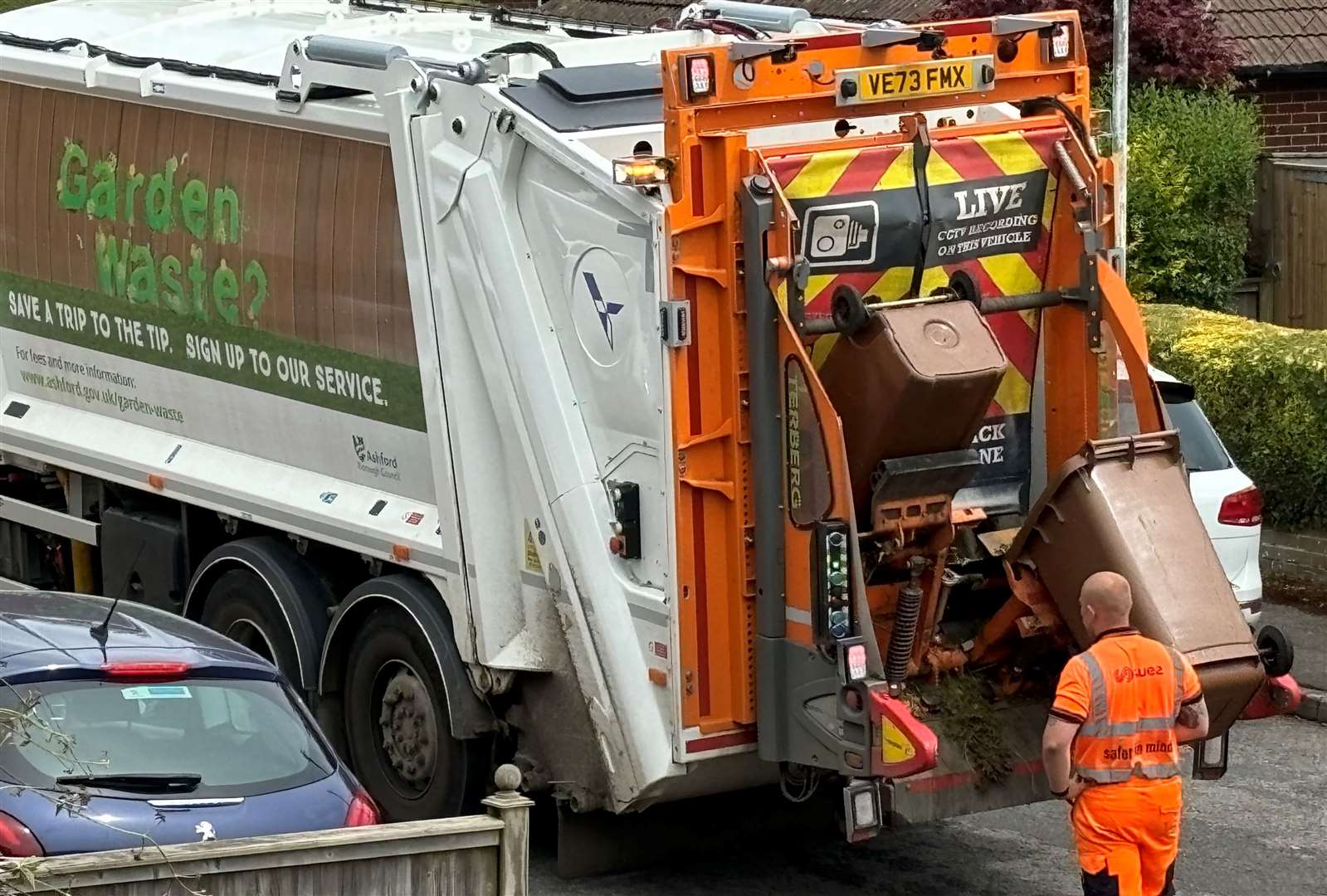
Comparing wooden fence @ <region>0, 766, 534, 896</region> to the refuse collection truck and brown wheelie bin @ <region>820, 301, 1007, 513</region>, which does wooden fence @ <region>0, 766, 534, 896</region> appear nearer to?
the refuse collection truck

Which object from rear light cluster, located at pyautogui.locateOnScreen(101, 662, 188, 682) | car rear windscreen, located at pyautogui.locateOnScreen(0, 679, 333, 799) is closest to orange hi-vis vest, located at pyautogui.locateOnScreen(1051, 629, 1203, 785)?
car rear windscreen, located at pyautogui.locateOnScreen(0, 679, 333, 799)

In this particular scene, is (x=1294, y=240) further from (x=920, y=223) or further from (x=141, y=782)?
(x=141, y=782)

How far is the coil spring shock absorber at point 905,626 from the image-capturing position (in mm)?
7520

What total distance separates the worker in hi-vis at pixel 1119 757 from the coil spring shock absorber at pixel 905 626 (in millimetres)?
793

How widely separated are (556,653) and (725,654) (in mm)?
771

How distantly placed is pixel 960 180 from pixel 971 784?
205cm

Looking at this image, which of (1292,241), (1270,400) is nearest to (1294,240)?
(1292,241)

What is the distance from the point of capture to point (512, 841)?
20.1 feet

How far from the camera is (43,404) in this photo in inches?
439

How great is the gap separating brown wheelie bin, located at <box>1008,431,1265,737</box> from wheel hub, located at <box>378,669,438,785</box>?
2463 mm

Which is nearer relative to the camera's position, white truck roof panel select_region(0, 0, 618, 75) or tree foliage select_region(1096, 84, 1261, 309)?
white truck roof panel select_region(0, 0, 618, 75)

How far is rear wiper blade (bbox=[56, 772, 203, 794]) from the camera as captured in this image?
6488mm

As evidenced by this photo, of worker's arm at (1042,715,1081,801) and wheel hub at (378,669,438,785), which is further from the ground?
worker's arm at (1042,715,1081,801)

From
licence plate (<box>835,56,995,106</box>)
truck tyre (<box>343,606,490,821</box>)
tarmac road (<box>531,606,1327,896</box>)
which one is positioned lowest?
tarmac road (<box>531,606,1327,896</box>)
